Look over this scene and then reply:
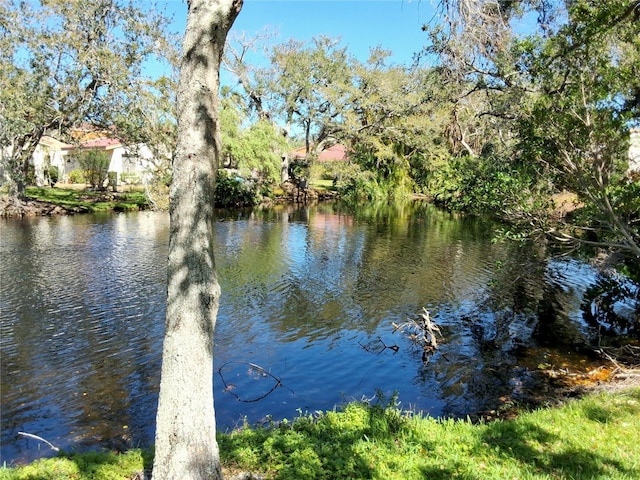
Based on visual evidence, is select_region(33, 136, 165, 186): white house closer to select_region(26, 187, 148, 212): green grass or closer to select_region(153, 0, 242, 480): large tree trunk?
select_region(26, 187, 148, 212): green grass

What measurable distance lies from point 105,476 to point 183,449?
1.72m

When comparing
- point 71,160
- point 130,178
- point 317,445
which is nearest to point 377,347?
point 317,445

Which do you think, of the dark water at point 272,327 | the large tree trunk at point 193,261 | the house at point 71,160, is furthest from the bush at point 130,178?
the large tree trunk at point 193,261

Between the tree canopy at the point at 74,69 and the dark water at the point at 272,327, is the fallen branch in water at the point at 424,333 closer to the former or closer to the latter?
the dark water at the point at 272,327

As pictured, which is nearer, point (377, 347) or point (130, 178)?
point (377, 347)

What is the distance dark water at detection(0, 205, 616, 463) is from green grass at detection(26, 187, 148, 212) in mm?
10592

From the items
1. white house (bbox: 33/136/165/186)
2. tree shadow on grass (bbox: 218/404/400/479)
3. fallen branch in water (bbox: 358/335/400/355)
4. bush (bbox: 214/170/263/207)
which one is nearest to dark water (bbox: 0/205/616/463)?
fallen branch in water (bbox: 358/335/400/355)

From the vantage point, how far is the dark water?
28.2 feet

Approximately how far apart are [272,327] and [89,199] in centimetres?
3007

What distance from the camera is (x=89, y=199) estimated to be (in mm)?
37594

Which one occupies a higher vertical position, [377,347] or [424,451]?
[424,451]

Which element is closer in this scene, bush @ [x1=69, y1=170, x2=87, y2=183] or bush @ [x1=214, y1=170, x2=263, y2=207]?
bush @ [x1=214, y1=170, x2=263, y2=207]

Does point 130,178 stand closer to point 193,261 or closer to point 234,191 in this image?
point 234,191

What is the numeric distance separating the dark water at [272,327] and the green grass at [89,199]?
10592 millimetres
